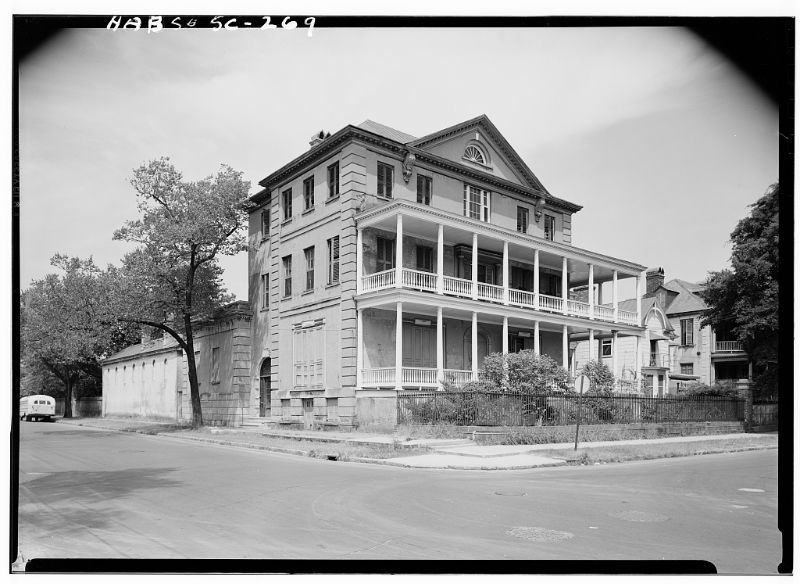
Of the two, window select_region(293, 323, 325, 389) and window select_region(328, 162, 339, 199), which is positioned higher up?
window select_region(328, 162, 339, 199)

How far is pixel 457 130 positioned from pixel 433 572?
26758 millimetres

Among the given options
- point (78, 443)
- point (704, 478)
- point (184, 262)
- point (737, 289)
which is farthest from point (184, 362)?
point (704, 478)

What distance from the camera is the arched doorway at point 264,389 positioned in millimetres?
33691

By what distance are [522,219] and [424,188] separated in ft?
23.3

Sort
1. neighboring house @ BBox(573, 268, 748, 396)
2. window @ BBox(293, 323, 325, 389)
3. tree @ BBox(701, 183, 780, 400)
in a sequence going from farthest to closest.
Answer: neighboring house @ BBox(573, 268, 748, 396) < tree @ BBox(701, 183, 780, 400) < window @ BBox(293, 323, 325, 389)

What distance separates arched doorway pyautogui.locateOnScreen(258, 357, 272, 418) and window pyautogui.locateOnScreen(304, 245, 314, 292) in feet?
16.9

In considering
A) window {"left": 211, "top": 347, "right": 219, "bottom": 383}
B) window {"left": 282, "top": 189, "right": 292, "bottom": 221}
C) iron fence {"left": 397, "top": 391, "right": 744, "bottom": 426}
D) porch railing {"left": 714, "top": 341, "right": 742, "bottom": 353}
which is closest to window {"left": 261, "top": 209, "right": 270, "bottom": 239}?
window {"left": 282, "top": 189, "right": 292, "bottom": 221}

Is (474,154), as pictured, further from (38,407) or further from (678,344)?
(678,344)

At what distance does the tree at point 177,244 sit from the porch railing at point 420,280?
8.07 metres

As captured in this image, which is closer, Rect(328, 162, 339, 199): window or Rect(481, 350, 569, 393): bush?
Rect(481, 350, 569, 393): bush

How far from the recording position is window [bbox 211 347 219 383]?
120 feet

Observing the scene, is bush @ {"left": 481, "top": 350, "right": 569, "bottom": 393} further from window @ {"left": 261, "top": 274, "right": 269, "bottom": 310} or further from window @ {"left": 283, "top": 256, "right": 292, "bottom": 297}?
window @ {"left": 261, "top": 274, "right": 269, "bottom": 310}

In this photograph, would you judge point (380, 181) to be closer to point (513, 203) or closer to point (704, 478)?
point (513, 203)

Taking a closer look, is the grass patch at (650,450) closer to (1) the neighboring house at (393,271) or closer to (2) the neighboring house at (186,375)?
(1) the neighboring house at (393,271)
